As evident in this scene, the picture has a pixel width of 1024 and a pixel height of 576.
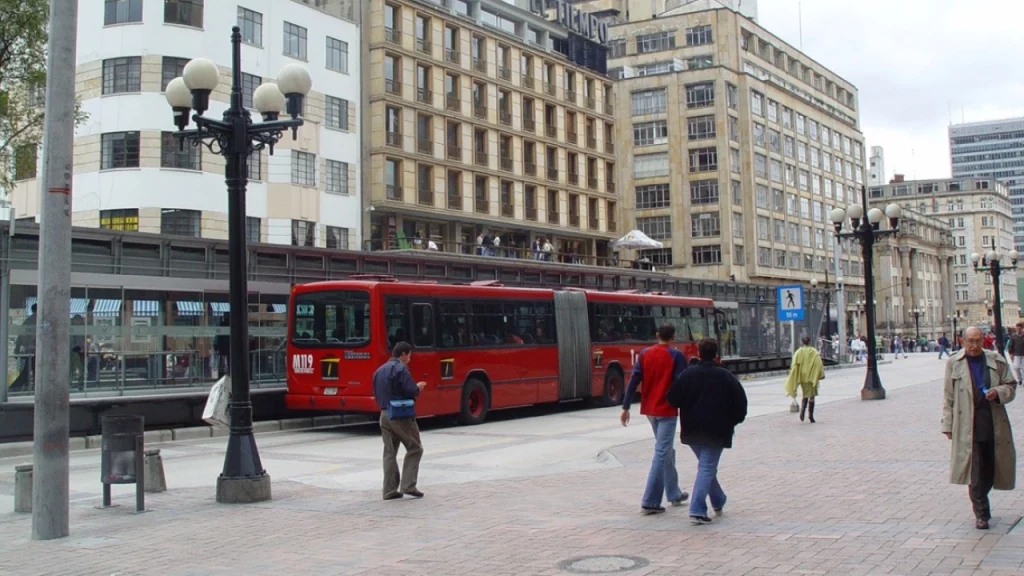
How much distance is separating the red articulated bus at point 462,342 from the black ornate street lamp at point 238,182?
739 centimetres

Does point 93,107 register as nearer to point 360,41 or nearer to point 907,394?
point 360,41

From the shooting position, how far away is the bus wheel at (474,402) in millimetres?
22906

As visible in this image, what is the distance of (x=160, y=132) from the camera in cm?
3962

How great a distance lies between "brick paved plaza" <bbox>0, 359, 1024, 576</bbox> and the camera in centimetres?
785

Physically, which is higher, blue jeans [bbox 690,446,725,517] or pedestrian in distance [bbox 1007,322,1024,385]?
pedestrian in distance [bbox 1007,322,1024,385]

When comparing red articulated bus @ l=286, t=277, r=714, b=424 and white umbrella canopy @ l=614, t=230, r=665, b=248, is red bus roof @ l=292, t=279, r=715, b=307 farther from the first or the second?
white umbrella canopy @ l=614, t=230, r=665, b=248

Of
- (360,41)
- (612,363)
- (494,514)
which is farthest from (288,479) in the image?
(360,41)

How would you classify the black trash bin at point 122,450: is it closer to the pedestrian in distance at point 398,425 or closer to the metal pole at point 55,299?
the metal pole at point 55,299

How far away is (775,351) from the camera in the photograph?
50.3 metres

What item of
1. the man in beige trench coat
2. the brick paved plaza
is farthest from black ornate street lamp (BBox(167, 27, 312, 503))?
the man in beige trench coat

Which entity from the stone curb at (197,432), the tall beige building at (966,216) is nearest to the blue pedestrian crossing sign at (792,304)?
the stone curb at (197,432)

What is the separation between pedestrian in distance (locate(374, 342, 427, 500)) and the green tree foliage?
18.7 m

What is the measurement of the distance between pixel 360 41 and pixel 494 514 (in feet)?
141

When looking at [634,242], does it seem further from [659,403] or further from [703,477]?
[703,477]
